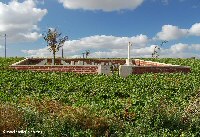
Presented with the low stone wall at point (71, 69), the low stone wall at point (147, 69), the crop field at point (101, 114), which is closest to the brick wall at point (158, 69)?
the low stone wall at point (147, 69)

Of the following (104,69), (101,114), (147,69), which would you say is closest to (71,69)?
(104,69)

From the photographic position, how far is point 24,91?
14.5m

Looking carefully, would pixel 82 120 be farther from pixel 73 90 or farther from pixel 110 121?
pixel 73 90

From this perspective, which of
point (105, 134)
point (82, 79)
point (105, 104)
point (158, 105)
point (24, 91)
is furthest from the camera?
point (82, 79)

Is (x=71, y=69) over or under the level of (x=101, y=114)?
over

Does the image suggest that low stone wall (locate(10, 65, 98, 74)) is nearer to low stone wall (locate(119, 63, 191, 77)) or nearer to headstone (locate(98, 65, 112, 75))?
headstone (locate(98, 65, 112, 75))

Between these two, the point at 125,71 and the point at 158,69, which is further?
the point at 158,69

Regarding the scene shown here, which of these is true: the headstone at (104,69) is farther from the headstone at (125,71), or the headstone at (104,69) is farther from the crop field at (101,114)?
the crop field at (101,114)

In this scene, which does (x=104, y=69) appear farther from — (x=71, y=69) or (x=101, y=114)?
(x=101, y=114)

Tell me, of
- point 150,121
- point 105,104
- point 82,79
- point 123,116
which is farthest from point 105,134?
point 82,79

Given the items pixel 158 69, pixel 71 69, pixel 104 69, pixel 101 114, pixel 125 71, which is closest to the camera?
pixel 101 114

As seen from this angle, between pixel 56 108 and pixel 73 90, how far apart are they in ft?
17.5

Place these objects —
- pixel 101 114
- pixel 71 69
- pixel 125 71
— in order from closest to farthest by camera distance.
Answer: pixel 101 114, pixel 125 71, pixel 71 69

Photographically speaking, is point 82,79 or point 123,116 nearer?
point 123,116
